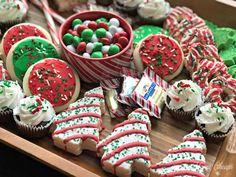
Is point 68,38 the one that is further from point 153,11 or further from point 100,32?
point 153,11

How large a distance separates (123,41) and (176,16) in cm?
37

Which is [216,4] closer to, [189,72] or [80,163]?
[189,72]

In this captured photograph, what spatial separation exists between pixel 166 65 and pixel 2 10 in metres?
0.78

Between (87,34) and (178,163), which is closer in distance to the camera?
(178,163)

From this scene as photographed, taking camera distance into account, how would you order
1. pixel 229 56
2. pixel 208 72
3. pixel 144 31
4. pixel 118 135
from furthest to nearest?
pixel 144 31
pixel 229 56
pixel 208 72
pixel 118 135

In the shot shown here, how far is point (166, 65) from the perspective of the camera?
77.9 inches

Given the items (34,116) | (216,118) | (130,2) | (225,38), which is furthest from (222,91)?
(34,116)

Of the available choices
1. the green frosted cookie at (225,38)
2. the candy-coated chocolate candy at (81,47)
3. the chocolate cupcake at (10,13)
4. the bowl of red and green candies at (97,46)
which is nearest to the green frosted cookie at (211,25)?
A: the green frosted cookie at (225,38)

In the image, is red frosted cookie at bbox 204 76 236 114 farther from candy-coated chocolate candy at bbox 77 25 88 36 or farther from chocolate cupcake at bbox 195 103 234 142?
candy-coated chocolate candy at bbox 77 25 88 36

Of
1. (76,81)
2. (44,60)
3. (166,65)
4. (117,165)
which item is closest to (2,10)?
(44,60)

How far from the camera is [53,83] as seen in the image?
186 centimetres

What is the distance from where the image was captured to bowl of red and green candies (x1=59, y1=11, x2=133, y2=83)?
74.3 inches

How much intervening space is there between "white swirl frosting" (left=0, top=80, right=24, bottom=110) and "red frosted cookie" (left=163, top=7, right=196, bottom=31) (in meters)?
0.77

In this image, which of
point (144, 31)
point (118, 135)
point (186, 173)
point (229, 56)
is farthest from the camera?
point (144, 31)
